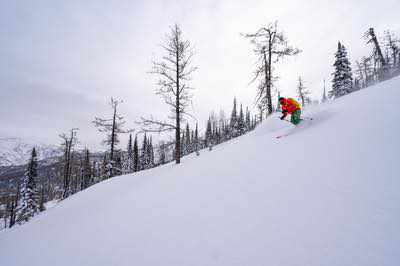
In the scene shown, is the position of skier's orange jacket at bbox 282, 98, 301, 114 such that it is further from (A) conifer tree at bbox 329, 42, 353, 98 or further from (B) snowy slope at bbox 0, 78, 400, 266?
(A) conifer tree at bbox 329, 42, 353, 98

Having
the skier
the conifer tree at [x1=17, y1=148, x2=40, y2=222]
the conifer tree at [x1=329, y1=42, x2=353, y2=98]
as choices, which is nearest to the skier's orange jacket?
the skier

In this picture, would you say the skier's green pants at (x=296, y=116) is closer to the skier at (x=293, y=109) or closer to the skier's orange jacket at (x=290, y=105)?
the skier at (x=293, y=109)

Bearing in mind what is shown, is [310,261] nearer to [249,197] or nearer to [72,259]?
[249,197]

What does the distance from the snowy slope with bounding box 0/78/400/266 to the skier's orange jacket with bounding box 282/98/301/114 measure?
1.91 meters

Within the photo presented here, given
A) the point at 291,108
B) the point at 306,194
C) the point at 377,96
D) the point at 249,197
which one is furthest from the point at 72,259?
the point at 377,96

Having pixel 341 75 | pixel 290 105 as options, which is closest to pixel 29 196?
pixel 290 105

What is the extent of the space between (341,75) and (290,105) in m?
25.2

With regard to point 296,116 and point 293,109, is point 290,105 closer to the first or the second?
point 293,109

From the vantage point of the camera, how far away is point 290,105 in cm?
748

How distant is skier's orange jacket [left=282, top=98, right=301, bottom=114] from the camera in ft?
24.4

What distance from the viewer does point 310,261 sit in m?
2.09

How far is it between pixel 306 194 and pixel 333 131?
116 inches

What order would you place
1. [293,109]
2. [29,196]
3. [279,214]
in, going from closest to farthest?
[279,214]
[293,109]
[29,196]

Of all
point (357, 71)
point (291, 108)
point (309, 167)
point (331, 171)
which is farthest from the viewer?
point (357, 71)
